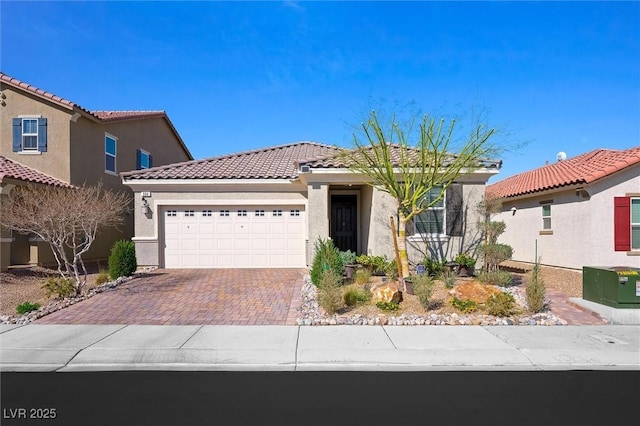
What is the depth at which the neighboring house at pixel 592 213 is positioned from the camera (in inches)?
538

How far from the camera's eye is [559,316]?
332 inches

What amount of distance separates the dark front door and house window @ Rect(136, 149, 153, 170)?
10.6 metres

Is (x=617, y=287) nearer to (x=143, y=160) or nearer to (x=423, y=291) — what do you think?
(x=423, y=291)

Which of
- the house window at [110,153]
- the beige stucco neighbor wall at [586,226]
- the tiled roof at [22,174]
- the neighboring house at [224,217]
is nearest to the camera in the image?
the tiled roof at [22,174]

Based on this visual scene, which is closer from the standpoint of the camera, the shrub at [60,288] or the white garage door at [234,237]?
the shrub at [60,288]

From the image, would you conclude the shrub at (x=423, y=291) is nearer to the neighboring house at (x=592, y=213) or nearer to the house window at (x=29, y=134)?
the neighboring house at (x=592, y=213)

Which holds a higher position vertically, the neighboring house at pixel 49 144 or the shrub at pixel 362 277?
the neighboring house at pixel 49 144

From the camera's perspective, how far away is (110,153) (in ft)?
59.6

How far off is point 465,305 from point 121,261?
31.8 ft

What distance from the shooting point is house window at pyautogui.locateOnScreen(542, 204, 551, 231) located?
53.5 ft

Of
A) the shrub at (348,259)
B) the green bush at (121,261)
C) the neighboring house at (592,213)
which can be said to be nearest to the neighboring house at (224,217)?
the green bush at (121,261)

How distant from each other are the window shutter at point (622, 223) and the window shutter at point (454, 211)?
523 centimetres

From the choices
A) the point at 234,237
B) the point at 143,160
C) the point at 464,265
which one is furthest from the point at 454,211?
the point at 143,160

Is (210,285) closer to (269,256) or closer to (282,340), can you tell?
(269,256)
